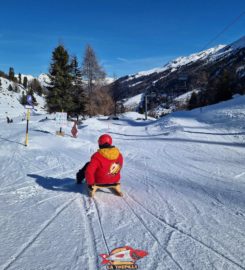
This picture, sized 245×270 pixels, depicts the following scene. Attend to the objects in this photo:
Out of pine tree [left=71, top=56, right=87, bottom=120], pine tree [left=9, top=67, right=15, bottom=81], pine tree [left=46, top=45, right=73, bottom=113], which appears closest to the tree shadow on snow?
pine tree [left=46, top=45, right=73, bottom=113]

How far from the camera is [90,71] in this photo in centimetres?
4344

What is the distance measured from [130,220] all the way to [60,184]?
3.05 metres

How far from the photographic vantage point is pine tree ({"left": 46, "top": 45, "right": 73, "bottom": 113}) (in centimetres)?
3641

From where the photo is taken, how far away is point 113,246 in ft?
11.4

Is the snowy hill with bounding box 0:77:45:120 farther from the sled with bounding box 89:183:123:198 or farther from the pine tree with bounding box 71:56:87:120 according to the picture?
the sled with bounding box 89:183:123:198

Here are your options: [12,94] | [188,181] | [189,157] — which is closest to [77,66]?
[189,157]

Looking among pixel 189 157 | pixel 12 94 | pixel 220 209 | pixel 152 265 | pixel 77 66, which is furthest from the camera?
pixel 12 94

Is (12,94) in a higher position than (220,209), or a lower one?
higher

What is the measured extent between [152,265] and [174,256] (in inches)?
12.7

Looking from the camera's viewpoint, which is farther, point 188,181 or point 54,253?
point 188,181

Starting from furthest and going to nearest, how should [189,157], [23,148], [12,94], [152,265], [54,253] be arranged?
[12,94]
[23,148]
[189,157]
[54,253]
[152,265]

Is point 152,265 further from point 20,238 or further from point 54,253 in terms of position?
point 20,238

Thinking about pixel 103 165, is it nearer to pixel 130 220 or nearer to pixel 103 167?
pixel 103 167

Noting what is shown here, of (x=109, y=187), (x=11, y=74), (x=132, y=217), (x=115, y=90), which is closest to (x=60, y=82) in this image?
(x=115, y=90)
